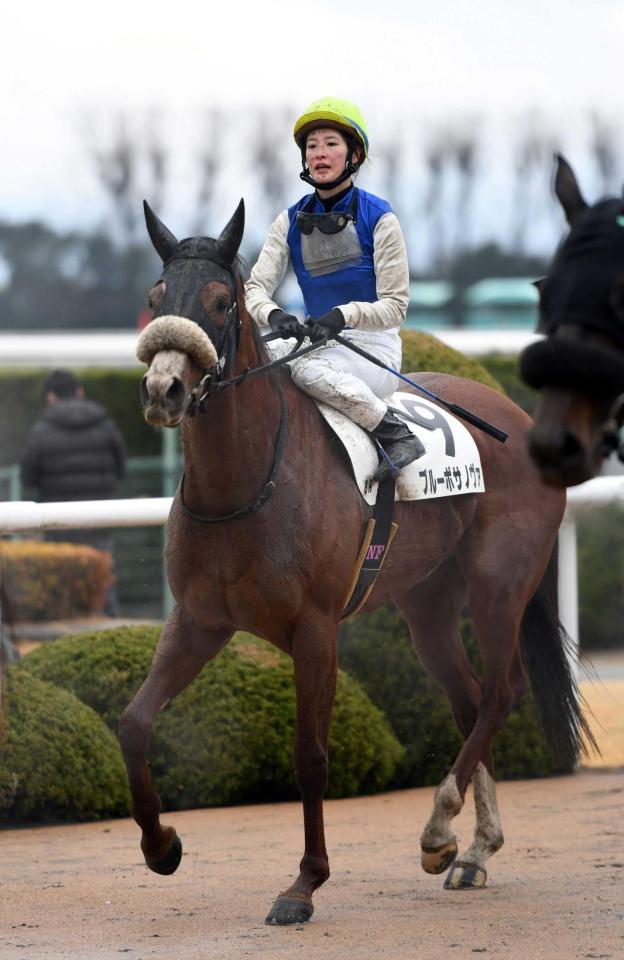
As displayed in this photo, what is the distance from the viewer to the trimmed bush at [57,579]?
10.6 metres

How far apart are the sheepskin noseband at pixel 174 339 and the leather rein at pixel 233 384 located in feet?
0.41

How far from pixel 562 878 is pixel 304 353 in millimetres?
1905

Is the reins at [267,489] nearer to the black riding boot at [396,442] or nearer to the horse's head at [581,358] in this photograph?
the black riding boot at [396,442]

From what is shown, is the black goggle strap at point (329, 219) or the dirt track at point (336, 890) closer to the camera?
the dirt track at point (336, 890)

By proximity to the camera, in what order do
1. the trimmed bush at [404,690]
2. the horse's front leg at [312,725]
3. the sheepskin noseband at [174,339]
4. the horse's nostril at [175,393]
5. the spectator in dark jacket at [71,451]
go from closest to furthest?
the horse's nostril at [175,393], the sheepskin noseband at [174,339], the horse's front leg at [312,725], the trimmed bush at [404,690], the spectator in dark jacket at [71,451]

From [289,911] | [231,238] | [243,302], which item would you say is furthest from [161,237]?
[289,911]

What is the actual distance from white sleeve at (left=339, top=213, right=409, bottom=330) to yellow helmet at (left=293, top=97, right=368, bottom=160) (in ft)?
0.96

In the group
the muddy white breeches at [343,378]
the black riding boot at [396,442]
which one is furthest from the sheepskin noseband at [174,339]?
the black riding boot at [396,442]

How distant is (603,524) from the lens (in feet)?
40.1

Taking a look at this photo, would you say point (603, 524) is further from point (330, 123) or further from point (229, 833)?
point (330, 123)

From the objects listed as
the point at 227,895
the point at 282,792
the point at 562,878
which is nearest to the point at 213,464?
the point at 227,895

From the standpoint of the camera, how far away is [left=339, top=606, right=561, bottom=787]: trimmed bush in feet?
23.4

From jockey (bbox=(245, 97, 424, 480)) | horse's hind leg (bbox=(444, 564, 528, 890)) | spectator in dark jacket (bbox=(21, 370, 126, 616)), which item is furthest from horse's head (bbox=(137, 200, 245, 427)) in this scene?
spectator in dark jacket (bbox=(21, 370, 126, 616))

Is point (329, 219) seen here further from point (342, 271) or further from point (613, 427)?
point (613, 427)
